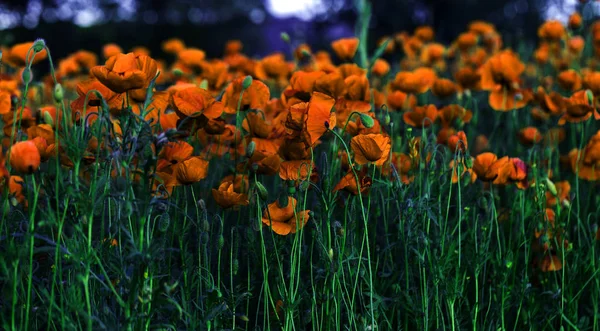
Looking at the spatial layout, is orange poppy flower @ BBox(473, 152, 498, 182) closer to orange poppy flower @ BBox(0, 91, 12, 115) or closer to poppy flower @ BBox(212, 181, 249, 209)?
poppy flower @ BBox(212, 181, 249, 209)

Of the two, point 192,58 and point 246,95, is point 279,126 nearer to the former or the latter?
point 246,95

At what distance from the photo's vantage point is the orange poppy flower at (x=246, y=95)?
2098 millimetres

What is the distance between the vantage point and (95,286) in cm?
172

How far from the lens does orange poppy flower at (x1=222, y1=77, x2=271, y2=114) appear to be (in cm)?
210

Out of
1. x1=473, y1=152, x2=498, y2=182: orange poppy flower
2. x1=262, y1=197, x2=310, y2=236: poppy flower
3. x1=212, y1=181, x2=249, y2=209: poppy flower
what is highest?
x1=473, y1=152, x2=498, y2=182: orange poppy flower

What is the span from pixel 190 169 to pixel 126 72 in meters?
0.26

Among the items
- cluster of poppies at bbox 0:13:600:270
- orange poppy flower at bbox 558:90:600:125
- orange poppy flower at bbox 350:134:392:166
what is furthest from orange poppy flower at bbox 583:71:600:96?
orange poppy flower at bbox 350:134:392:166

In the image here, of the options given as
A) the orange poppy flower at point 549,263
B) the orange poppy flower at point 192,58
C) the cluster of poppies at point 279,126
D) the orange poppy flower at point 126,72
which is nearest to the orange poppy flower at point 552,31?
the cluster of poppies at point 279,126

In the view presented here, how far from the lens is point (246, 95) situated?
211 centimetres

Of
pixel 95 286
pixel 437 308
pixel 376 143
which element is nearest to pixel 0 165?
pixel 95 286

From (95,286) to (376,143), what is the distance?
733 millimetres

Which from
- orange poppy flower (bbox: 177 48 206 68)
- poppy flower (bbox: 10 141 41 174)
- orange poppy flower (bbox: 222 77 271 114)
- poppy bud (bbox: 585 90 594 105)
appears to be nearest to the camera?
poppy flower (bbox: 10 141 41 174)

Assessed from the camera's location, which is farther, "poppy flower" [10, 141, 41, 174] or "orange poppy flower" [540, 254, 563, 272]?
"orange poppy flower" [540, 254, 563, 272]

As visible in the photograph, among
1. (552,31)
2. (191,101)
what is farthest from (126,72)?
(552,31)
